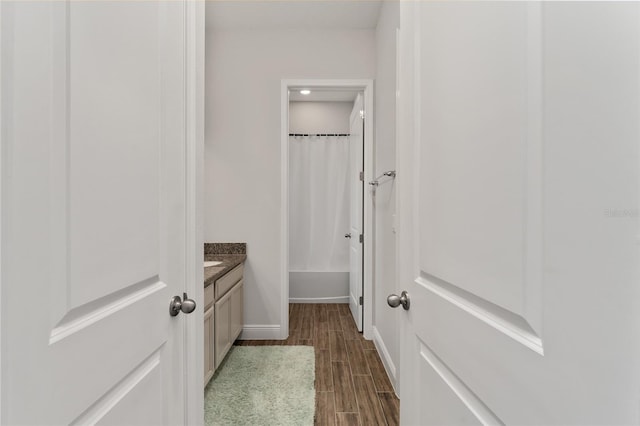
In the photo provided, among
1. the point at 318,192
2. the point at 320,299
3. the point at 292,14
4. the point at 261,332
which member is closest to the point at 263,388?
the point at 261,332

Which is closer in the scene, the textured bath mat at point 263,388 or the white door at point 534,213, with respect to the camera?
the white door at point 534,213

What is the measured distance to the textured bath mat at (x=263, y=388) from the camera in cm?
190

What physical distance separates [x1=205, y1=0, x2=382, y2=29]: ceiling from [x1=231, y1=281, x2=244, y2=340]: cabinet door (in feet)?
7.44

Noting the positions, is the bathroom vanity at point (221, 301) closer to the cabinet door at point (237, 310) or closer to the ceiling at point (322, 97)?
the cabinet door at point (237, 310)

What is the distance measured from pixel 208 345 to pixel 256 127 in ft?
6.17

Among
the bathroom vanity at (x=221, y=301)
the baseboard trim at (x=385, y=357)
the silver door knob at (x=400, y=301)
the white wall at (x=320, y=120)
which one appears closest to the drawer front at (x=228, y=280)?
the bathroom vanity at (x=221, y=301)

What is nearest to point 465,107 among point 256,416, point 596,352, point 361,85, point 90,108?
point 596,352

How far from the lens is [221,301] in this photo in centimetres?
238

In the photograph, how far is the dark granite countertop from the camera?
81.4 inches

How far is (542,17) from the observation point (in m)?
0.49

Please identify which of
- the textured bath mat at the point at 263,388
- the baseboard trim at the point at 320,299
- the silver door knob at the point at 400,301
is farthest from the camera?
the baseboard trim at the point at 320,299

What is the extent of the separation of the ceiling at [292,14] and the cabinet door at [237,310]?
7.44 ft

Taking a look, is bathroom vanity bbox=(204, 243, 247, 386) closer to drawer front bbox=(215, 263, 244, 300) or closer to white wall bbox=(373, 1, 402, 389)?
drawer front bbox=(215, 263, 244, 300)

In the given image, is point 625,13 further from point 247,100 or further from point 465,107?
point 247,100
